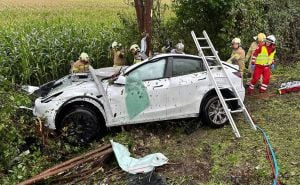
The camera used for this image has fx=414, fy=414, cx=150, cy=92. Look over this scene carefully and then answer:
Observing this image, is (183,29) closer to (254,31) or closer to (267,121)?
(254,31)

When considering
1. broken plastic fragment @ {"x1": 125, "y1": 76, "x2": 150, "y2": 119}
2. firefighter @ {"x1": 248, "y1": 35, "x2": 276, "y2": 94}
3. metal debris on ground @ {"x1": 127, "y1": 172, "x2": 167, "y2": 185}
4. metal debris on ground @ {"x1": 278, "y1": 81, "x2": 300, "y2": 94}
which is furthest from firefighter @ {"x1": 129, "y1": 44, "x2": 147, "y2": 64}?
metal debris on ground @ {"x1": 127, "y1": 172, "x2": 167, "y2": 185}

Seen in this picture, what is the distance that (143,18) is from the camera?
11289 mm

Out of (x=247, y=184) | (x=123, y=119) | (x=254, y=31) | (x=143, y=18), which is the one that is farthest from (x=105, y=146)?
(x=254, y=31)

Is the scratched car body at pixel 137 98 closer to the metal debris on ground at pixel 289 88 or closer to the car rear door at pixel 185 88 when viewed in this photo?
the car rear door at pixel 185 88

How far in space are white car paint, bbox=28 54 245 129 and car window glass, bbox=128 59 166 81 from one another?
74mm

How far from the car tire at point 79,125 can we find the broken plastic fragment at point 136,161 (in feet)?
2.60

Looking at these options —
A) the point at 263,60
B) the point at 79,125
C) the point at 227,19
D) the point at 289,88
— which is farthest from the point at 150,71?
the point at 227,19

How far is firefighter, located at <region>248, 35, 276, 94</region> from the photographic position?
10.4 m

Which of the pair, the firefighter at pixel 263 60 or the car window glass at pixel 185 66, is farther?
the firefighter at pixel 263 60

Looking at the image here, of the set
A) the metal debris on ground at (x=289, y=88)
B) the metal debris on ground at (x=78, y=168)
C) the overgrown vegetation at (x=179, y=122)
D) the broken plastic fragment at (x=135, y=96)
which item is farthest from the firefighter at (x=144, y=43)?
the metal debris on ground at (x=78, y=168)

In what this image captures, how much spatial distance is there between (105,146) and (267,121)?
370 centimetres

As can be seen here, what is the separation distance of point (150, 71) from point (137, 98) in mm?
625

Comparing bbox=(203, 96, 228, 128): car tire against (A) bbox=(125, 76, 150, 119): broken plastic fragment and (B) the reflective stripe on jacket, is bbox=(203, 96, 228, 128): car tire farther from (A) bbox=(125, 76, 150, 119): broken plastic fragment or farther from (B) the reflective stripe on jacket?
(B) the reflective stripe on jacket

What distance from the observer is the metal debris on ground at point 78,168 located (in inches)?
276
